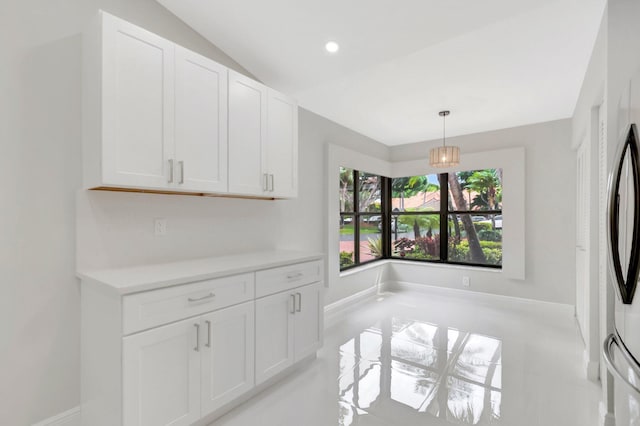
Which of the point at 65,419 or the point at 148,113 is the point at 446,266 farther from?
the point at 65,419

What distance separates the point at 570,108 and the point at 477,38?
202 cm

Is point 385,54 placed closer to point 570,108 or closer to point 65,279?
point 570,108

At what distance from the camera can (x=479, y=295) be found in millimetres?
4430

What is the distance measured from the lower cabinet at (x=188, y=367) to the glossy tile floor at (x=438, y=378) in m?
0.24

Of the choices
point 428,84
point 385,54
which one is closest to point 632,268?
point 385,54

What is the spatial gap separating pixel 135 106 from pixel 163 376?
59.2 inches

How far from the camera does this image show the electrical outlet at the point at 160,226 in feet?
7.26

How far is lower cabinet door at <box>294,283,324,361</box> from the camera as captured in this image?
2.48 m

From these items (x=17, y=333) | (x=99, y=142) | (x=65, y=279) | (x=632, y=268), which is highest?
(x=99, y=142)

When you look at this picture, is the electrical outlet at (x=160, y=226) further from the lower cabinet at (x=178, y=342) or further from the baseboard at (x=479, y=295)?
the baseboard at (x=479, y=295)

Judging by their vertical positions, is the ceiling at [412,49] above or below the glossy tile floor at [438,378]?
above

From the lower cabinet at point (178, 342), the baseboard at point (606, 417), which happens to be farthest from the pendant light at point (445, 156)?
the baseboard at point (606, 417)

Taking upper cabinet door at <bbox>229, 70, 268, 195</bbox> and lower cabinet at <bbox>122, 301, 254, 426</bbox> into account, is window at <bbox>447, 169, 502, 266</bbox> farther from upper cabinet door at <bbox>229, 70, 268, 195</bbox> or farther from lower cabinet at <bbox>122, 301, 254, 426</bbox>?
lower cabinet at <bbox>122, 301, 254, 426</bbox>

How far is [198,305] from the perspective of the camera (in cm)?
180
